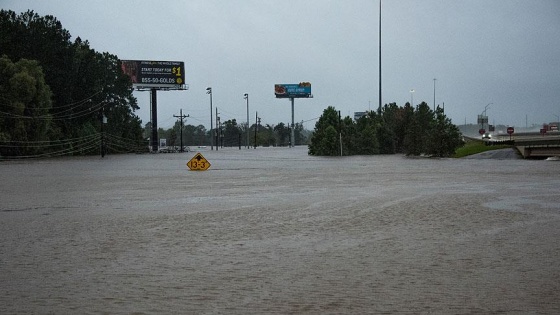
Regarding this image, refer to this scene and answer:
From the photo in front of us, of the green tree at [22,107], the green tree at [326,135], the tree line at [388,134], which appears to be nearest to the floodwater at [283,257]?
the tree line at [388,134]

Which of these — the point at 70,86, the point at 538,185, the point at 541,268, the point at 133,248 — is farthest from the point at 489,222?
the point at 70,86

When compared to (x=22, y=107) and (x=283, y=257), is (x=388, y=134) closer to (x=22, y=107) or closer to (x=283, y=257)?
(x=22, y=107)

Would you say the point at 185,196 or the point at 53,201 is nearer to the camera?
the point at 53,201

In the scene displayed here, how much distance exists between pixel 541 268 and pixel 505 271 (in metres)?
0.47

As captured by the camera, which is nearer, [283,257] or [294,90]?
[283,257]

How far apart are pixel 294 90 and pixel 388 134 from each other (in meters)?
91.2

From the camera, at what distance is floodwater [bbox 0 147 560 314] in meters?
5.29

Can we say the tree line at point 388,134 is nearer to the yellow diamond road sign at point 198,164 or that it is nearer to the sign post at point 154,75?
the yellow diamond road sign at point 198,164

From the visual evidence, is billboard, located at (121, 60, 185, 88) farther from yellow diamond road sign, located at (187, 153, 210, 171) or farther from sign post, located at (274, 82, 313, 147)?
yellow diamond road sign, located at (187, 153, 210, 171)

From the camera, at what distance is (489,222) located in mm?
10391

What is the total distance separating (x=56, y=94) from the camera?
8519 cm

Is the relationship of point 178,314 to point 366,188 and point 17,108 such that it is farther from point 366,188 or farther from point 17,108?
point 17,108

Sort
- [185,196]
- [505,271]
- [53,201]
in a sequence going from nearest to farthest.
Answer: [505,271]
[53,201]
[185,196]

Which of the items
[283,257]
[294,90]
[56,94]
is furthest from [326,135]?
[294,90]
